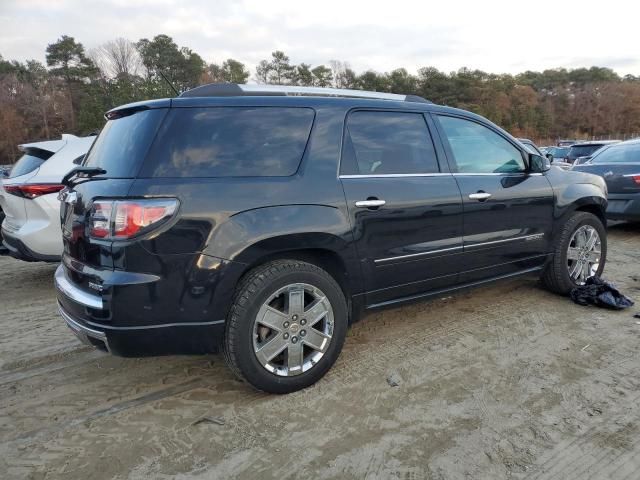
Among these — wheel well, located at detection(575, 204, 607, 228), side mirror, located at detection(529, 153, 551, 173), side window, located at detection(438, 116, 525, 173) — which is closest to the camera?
side window, located at detection(438, 116, 525, 173)

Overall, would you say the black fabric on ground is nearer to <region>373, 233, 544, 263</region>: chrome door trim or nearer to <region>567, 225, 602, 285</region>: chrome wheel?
<region>567, 225, 602, 285</region>: chrome wheel

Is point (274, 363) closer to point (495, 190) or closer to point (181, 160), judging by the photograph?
point (181, 160)

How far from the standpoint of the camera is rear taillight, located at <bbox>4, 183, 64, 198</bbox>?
4.79 meters

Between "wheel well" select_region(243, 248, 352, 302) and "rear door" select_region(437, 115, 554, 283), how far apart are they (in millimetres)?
1099

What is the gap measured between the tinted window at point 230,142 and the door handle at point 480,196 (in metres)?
1.41

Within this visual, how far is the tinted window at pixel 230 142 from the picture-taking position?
2.53 meters

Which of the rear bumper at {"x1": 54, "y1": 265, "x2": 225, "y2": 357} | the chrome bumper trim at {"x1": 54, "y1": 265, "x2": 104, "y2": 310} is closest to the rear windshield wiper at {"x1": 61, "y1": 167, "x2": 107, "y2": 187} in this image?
the chrome bumper trim at {"x1": 54, "y1": 265, "x2": 104, "y2": 310}

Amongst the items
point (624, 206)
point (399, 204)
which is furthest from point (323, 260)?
point (624, 206)

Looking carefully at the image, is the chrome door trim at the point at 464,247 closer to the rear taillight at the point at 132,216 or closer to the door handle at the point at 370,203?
the door handle at the point at 370,203

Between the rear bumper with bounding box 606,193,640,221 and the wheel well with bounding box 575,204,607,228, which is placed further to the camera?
the rear bumper with bounding box 606,193,640,221

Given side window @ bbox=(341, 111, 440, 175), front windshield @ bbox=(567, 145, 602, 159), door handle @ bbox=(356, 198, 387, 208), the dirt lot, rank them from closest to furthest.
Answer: the dirt lot < door handle @ bbox=(356, 198, 387, 208) < side window @ bbox=(341, 111, 440, 175) < front windshield @ bbox=(567, 145, 602, 159)

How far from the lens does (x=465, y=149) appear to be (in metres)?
3.72

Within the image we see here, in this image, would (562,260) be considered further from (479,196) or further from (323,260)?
(323,260)

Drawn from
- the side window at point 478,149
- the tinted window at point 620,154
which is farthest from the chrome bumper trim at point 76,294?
the tinted window at point 620,154
